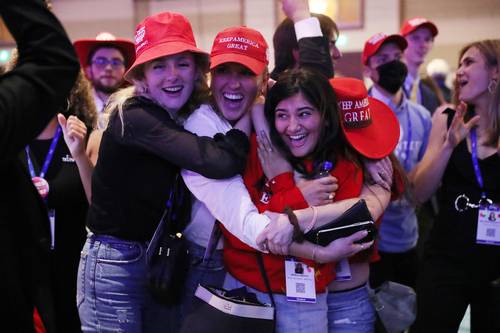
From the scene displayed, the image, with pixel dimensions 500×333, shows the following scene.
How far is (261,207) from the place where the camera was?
195 centimetres

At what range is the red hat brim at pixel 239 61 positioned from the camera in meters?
2.05

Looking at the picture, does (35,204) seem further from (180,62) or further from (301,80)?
(301,80)

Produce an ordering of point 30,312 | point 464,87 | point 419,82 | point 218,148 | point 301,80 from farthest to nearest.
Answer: point 419,82, point 464,87, point 301,80, point 218,148, point 30,312

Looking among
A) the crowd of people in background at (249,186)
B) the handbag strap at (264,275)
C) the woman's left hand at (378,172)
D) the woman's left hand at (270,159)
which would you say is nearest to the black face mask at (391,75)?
the crowd of people in background at (249,186)

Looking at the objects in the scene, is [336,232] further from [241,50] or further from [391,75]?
[391,75]

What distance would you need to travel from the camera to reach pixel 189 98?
2135 millimetres

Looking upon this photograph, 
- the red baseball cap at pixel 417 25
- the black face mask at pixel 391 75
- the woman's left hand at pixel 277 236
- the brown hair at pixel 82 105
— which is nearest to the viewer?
the woman's left hand at pixel 277 236

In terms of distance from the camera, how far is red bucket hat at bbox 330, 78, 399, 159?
2082mm

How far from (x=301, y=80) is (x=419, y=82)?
3.24 metres

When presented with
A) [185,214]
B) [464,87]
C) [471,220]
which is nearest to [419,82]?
[464,87]

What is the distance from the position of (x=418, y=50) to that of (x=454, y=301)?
280cm

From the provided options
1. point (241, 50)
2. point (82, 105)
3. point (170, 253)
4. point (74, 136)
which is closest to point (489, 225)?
point (241, 50)

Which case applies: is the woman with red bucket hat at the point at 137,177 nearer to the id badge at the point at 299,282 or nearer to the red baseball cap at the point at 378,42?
the id badge at the point at 299,282

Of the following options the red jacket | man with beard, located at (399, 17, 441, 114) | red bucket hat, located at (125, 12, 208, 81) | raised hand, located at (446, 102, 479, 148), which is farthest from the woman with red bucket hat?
man with beard, located at (399, 17, 441, 114)
